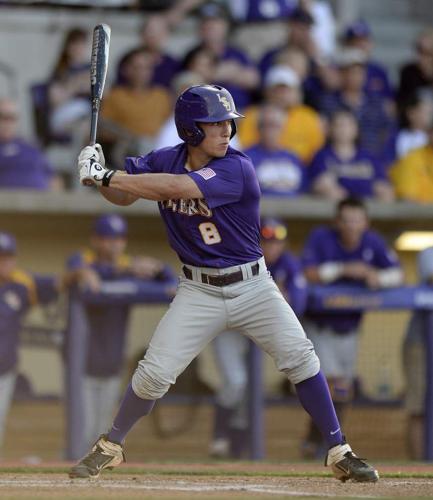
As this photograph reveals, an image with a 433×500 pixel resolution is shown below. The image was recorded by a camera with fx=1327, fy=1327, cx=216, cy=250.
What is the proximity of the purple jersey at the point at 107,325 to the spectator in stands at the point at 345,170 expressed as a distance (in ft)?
5.55

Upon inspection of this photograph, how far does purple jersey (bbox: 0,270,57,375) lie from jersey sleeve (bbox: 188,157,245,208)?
3.74 m

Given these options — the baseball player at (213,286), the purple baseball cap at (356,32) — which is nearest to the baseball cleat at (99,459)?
the baseball player at (213,286)

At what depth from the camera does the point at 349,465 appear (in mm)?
5617

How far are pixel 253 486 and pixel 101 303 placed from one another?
352 cm

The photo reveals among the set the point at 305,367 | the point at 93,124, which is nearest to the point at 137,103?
the point at 93,124

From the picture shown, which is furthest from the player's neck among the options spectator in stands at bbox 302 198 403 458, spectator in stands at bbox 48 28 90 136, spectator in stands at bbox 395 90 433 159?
spectator in stands at bbox 395 90 433 159

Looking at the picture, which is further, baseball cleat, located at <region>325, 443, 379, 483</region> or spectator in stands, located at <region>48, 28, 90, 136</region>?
spectator in stands, located at <region>48, 28, 90, 136</region>

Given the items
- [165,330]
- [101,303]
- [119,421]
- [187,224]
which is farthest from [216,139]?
[101,303]

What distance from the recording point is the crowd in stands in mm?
10008

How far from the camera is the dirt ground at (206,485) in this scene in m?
5.14

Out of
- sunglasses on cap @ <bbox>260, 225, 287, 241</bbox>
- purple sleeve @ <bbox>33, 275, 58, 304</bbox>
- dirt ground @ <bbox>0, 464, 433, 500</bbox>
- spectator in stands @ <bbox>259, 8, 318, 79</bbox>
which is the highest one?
spectator in stands @ <bbox>259, 8, 318, 79</bbox>

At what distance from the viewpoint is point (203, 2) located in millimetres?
11836

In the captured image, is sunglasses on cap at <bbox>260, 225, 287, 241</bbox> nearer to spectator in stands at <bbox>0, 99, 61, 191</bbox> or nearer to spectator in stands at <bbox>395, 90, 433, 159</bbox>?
spectator in stands at <bbox>0, 99, 61, 191</bbox>

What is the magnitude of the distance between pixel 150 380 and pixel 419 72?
6829mm
